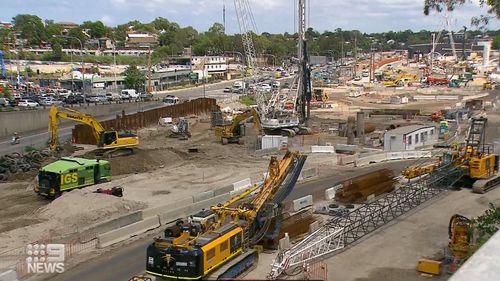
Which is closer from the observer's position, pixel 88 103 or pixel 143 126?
pixel 143 126

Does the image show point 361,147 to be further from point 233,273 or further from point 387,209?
point 233,273

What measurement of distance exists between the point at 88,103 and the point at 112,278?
56211 mm

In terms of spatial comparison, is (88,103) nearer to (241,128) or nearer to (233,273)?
(241,128)

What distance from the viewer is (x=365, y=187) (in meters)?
32.2

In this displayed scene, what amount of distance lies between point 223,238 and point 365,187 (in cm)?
1557

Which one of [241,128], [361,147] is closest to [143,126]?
[241,128]

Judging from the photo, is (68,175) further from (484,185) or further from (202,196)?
(484,185)

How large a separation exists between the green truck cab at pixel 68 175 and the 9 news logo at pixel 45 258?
7.98 metres

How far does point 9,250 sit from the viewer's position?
2311cm

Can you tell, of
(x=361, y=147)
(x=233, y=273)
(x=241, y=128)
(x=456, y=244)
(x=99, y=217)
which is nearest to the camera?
(x=233, y=273)

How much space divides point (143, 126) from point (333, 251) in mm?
41068

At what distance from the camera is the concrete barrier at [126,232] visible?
23766mm

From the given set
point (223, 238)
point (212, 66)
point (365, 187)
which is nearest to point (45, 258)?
point (223, 238)

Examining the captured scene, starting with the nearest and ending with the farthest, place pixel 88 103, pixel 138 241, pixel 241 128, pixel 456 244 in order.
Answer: pixel 456 244 < pixel 138 241 < pixel 241 128 < pixel 88 103
